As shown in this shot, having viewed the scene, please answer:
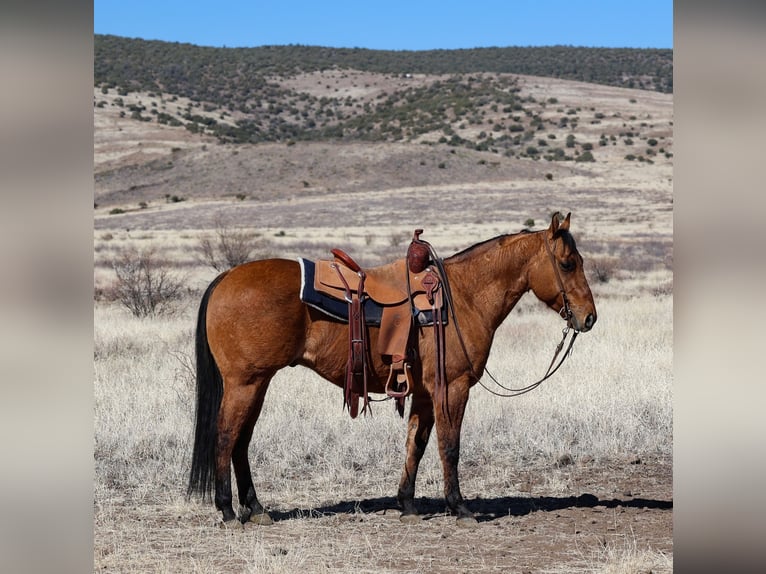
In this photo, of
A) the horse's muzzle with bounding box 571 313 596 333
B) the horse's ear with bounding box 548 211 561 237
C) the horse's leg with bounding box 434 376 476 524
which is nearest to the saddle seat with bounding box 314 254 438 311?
the horse's leg with bounding box 434 376 476 524

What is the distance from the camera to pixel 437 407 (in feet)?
20.5

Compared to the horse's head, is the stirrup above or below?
below

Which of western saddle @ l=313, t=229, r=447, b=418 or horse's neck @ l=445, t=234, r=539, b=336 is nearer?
western saddle @ l=313, t=229, r=447, b=418

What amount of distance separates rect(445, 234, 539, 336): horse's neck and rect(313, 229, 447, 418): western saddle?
237 mm

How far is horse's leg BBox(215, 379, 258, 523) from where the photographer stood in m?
6.06

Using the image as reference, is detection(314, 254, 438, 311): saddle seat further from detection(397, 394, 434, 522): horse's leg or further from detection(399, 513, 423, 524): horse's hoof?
detection(399, 513, 423, 524): horse's hoof

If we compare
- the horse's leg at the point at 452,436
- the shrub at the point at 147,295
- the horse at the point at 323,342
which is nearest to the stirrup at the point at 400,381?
the horse at the point at 323,342

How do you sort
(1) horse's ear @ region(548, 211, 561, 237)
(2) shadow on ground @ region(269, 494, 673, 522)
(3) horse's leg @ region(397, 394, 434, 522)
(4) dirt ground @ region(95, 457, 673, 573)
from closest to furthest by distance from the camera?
(4) dirt ground @ region(95, 457, 673, 573) < (1) horse's ear @ region(548, 211, 561, 237) < (3) horse's leg @ region(397, 394, 434, 522) < (2) shadow on ground @ region(269, 494, 673, 522)

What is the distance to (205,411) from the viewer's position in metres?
6.30

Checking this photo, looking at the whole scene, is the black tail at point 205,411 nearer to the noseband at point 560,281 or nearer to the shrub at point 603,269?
the noseband at point 560,281

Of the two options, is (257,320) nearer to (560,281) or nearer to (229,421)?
(229,421)
